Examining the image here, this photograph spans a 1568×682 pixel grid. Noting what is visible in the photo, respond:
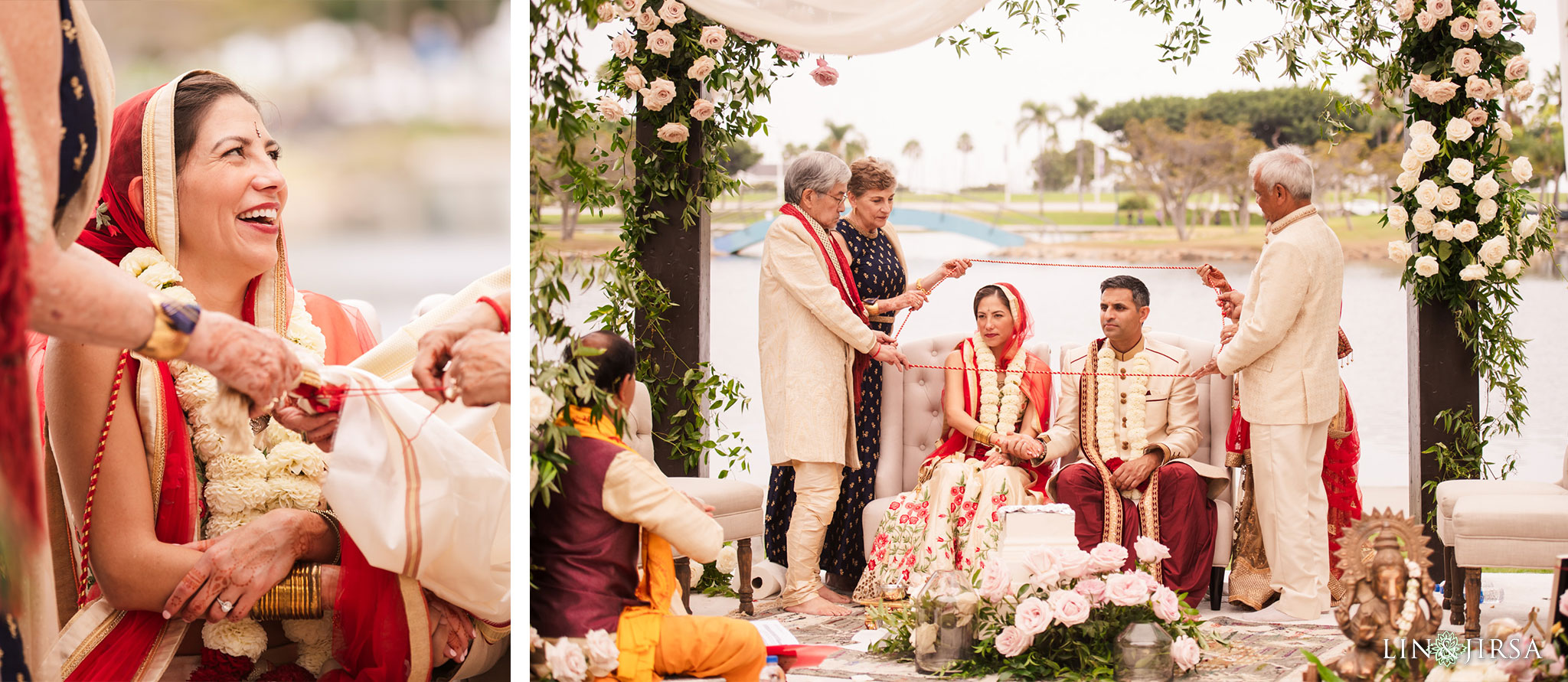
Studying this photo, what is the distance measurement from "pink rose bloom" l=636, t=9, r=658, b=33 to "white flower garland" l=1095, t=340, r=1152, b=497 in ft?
7.53

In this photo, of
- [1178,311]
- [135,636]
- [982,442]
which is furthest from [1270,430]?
[135,636]

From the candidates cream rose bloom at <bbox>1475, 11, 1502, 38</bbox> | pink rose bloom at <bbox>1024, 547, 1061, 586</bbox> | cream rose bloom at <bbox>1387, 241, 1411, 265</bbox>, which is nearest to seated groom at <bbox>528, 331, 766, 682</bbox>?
pink rose bloom at <bbox>1024, 547, 1061, 586</bbox>

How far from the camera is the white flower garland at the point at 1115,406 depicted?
180 inches

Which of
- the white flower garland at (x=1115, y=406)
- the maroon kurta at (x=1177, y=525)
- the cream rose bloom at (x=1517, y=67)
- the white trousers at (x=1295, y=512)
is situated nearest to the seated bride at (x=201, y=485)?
the maroon kurta at (x=1177, y=525)

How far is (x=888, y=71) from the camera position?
6008mm

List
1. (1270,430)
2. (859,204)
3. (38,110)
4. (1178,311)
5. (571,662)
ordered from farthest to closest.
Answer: (1178,311), (859,204), (1270,430), (571,662), (38,110)

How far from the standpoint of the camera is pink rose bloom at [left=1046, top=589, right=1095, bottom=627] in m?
3.40

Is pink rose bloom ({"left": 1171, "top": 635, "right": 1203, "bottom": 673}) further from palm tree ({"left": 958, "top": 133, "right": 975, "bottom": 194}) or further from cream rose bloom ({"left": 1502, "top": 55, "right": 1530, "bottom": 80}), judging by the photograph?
palm tree ({"left": 958, "top": 133, "right": 975, "bottom": 194})

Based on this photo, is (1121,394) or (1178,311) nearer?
(1121,394)

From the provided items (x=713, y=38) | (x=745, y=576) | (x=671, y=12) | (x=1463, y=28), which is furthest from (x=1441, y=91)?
(x=745, y=576)

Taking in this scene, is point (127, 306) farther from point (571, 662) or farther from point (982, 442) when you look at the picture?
point (982, 442)

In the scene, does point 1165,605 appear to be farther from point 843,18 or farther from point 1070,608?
point 843,18

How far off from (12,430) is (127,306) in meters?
0.35

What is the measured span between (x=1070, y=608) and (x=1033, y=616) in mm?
112
